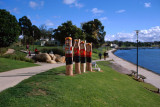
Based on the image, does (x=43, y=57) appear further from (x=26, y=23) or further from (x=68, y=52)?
(x=26, y=23)

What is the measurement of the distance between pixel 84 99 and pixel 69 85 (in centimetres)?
138

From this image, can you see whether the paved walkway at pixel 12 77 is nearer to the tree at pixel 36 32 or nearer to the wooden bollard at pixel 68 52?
the wooden bollard at pixel 68 52

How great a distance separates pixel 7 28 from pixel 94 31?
38955mm

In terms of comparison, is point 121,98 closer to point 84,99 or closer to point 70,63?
point 84,99

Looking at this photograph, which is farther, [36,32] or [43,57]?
[36,32]

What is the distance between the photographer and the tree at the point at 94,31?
1944 inches

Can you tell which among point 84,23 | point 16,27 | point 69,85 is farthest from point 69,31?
point 69,85

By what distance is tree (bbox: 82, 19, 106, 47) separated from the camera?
1944 inches

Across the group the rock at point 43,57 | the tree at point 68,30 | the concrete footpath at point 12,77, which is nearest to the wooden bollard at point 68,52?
the concrete footpath at point 12,77

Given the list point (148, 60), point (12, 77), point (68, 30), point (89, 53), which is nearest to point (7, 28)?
point (12, 77)

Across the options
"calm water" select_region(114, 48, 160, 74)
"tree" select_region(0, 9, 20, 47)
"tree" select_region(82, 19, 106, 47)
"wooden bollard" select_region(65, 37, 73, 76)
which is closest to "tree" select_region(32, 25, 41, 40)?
"tree" select_region(82, 19, 106, 47)

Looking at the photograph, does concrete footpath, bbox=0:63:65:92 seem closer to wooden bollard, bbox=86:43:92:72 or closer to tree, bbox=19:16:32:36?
wooden bollard, bbox=86:43:92:72

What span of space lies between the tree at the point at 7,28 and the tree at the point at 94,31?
1348 inches

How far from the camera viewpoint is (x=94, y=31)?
51312 millimetres
